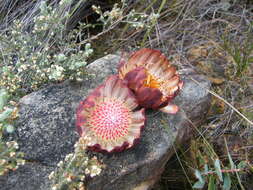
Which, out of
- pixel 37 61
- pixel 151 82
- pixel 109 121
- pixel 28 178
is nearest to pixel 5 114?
pixel 28 178

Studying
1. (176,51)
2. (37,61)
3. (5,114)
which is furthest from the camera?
(176,51)

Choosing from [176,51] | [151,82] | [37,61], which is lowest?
[176,51]

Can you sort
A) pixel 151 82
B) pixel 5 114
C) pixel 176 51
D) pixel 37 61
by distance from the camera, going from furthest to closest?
pixel 176 51
pixel 37 61
pixel 151 82
pixel 5 114

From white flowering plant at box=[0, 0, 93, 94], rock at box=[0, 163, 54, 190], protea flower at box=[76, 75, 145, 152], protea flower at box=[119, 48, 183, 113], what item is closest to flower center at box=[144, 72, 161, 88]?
protea flower at box=[119, 48, 183, 113]

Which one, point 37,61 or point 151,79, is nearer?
point 151,79

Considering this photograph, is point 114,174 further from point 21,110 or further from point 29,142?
point 21,110

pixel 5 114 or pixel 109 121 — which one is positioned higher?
pixel 5 114

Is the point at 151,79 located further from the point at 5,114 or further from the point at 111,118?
the point at 5,114

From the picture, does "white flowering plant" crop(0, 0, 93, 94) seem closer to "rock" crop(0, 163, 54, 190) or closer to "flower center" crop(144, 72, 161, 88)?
"flower center" crop(144, 72, 161, 88)
